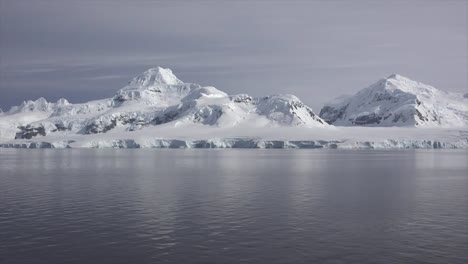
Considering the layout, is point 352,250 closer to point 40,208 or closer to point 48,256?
point 48,256

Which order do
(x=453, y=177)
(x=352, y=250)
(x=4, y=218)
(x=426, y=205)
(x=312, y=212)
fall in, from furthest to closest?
(x=453, y=177)
(x=426, y=205)
(x=312, y=212)
(x=4, y=218)
(x=352, y=250)

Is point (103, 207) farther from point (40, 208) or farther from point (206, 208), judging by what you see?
point (206, 208)

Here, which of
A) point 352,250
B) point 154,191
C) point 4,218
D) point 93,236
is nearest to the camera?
point 352,250

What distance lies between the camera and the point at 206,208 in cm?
3922

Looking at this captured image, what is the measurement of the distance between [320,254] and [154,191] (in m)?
28.1

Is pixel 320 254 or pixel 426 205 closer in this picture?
pixel 320 254

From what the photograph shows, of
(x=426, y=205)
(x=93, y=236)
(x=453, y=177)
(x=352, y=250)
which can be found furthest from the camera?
(x=453, y=177)

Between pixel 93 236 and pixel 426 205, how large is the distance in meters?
27.2

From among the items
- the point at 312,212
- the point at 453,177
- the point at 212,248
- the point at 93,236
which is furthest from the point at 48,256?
the point at 453,177

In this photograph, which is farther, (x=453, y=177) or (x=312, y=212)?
(x=453, y=177)

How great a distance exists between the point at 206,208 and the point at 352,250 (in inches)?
627

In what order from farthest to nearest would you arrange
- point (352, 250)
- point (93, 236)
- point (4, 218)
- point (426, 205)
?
point (426, 205)
point (4, 218)
point (93, 236)
point (352, 250)

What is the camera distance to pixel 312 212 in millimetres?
37375

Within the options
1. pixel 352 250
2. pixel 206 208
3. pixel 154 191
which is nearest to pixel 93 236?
pixel 206 208
